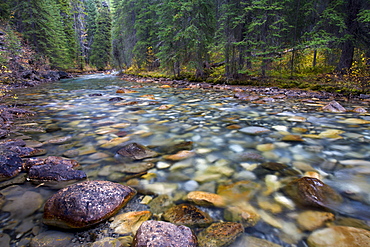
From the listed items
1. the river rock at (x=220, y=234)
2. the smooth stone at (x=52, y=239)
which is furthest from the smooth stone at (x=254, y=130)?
the smooth stone at (x=52, y=239)

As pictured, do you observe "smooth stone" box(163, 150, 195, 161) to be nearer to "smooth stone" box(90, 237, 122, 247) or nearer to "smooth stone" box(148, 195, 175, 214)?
"smooth stone" box(148, 195, 175, 214)

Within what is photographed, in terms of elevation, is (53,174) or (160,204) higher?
(53,174)

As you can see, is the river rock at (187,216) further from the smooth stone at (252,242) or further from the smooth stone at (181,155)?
the smooth stone at (181,155)

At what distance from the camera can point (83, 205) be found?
1.49 meters

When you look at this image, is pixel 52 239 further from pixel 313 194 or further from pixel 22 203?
pixel 313 194

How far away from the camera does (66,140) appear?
320 centimetres

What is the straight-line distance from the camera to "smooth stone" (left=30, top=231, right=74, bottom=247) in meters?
1.30

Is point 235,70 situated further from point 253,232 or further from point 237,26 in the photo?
point 253,232

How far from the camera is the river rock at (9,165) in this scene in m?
2.08

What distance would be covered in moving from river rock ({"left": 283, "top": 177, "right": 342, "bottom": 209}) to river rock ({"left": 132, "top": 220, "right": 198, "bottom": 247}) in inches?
40.0

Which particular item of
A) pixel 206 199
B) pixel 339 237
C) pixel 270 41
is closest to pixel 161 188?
pixel 206 199

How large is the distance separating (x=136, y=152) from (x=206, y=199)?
1248 millimetres

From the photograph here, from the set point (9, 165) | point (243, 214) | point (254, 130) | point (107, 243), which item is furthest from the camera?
point (254, 130)

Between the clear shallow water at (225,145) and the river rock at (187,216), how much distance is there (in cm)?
12
